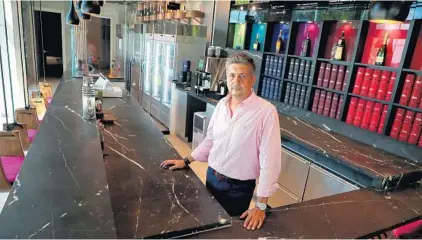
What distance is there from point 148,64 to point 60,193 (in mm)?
5536

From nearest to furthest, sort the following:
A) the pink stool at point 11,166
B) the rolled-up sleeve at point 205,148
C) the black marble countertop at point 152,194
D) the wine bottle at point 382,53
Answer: the black marble countertop at point 152,194
the rolled-up sleeve at point 205,148
the pink stool at point 11,166
the wine bottle at point 382,53

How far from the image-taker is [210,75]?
451 cm

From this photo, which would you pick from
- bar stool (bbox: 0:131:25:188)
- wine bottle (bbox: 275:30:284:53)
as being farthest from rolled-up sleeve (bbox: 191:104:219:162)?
wine bottle (bbox: 275:30:284:53)

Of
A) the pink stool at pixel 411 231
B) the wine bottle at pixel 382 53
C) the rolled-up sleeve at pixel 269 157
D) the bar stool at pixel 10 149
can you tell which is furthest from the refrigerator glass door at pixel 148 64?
the pink stool at pixel 411 231

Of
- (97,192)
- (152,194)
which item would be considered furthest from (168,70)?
(97,192)

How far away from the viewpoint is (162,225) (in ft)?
3.95

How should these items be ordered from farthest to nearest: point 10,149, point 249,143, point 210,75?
point 210,75 → point 10,149 → point 249,143

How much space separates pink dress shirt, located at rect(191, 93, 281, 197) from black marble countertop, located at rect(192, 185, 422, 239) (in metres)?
0.17

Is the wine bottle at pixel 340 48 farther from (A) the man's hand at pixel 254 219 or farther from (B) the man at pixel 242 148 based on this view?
(A) the man's hand at pixel 254 219

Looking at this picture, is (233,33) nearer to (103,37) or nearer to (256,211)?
(256,211)

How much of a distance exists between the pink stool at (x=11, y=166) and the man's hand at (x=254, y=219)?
1737 millimetres

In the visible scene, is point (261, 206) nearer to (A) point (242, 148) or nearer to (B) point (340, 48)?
(A) point (242, 148)

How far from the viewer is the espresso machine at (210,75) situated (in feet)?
14.6

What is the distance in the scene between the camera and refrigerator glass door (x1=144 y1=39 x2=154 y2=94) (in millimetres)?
6035
